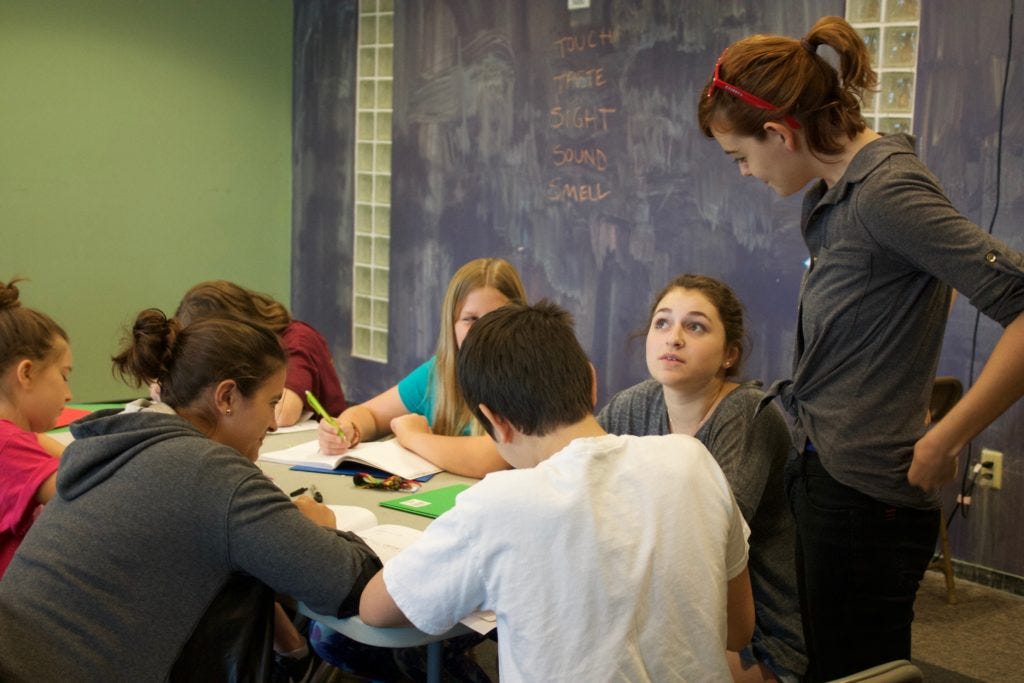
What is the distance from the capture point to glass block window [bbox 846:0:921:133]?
343 cm

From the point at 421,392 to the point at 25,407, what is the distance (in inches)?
40.1

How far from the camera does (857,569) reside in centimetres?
177

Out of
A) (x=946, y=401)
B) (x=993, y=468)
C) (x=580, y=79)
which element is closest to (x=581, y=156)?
(x=580, y=79)

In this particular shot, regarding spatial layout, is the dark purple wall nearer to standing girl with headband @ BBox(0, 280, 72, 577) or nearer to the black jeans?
the black jeans

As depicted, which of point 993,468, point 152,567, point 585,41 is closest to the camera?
point 152,567

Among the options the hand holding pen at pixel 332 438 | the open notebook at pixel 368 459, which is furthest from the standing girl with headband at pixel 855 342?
the hand holding pen at pixel 332 438

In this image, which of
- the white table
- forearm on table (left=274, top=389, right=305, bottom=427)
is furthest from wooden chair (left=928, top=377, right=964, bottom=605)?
forearm on table (left=274, top=389, right=305, bottom=427)

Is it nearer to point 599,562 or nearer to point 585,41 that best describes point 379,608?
point 599,562

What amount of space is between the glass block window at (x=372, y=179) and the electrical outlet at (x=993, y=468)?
297 cm

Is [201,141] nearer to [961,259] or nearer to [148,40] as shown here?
[148,40]

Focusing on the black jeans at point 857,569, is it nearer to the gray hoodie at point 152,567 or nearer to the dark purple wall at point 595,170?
the gray hoodie at point 152,567

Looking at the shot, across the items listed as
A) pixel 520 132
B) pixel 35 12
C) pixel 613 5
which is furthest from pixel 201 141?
pixel 613 5

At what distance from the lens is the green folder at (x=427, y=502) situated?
2.10 metres

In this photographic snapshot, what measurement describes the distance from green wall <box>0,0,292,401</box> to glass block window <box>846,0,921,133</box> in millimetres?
3217
